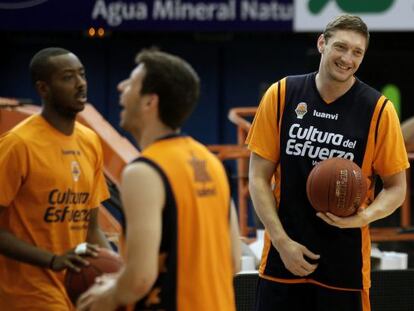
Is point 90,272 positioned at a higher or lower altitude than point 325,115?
lower

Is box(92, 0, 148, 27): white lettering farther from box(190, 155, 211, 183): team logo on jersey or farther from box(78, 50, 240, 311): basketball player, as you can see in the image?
box(190, 155, 211, 183): team logo on jersey

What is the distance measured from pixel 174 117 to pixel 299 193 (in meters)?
1.53

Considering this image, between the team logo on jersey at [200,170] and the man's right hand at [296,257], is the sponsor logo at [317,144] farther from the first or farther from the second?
the team logo on jersey at [200,170]

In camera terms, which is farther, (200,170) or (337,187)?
(337,187)

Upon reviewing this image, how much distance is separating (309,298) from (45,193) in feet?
4.81

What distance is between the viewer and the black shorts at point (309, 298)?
5148mm

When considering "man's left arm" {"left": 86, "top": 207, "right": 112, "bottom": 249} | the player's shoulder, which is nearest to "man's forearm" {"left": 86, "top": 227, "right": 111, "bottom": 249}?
"man's left arm" {"left": 86, "top": 207, "right": 112, "bottom": 249}

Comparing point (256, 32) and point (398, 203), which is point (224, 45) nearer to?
point (256, 32)

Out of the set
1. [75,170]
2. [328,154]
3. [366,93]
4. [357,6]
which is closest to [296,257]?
[328,154]

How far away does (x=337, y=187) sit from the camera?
4.93 m

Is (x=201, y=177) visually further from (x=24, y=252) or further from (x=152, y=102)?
(x=24, y=252)

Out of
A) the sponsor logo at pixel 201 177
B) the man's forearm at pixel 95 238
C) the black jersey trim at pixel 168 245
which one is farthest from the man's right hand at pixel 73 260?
the sponsor logo at pixel 201 177

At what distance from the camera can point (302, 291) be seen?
17.0ft

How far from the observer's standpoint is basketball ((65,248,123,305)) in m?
4.07
